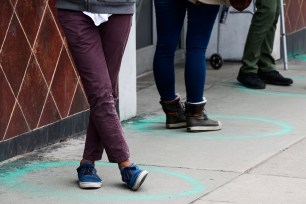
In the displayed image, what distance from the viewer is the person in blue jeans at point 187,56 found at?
688 cm

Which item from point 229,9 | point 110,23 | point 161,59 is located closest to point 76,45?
point 110,23

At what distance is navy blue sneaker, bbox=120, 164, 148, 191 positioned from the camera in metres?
5.52

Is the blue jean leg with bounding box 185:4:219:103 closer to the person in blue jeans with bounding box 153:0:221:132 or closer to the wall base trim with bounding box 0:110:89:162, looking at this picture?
the person in blue jeans with bounding box 153:0:221:132

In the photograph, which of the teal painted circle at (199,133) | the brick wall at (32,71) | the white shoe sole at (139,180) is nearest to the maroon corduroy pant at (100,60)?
the white shoe sole at (139,180)

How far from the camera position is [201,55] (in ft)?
23.0

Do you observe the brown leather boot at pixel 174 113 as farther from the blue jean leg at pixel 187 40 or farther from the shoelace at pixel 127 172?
the shoelace at pixel 127 172

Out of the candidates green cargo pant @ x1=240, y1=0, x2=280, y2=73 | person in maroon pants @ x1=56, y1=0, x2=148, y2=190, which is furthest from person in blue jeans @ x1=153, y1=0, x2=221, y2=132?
green cargo pant @ x1=240, y1=0, x2=280, y2=73

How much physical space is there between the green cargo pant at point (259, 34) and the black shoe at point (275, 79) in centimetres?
5

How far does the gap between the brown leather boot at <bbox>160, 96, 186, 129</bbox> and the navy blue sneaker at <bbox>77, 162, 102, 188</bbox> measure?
1.64 m

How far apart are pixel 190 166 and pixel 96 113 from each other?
957 mm

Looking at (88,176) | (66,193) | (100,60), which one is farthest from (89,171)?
(100,60)

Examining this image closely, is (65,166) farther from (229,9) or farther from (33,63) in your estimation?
(229,9)

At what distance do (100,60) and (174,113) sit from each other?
1.91 m

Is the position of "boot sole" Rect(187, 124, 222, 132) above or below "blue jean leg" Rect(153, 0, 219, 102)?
below
